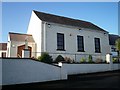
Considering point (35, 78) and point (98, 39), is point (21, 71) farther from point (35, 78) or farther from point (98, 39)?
point (98, 39)

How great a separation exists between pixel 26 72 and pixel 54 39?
8.44 metres

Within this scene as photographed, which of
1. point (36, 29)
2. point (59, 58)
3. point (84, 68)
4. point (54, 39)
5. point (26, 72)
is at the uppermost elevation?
point (36, 29)

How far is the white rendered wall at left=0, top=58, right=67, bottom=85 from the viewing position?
35.8 ft

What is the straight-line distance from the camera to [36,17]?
66.6 feet

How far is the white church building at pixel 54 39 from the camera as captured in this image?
18906 mm

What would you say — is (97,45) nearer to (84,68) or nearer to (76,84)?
(84,68)

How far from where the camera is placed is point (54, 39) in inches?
765

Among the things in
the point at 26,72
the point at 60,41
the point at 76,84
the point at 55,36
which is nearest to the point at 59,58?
the point at 60,41

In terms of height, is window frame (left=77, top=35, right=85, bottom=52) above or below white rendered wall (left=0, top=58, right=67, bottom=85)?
above

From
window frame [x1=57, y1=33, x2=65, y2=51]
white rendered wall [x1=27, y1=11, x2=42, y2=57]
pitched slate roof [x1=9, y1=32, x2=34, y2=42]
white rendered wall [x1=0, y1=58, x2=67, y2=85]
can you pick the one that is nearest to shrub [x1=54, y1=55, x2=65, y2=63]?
window frame [x1=57, y1=33, x2=65, y2=51]

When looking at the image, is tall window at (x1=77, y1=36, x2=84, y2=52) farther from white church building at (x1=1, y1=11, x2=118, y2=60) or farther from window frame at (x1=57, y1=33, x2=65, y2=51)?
window frame at (x1=57, y1=33, x2=65, y2=51)

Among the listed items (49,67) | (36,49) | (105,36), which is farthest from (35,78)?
(105,36)

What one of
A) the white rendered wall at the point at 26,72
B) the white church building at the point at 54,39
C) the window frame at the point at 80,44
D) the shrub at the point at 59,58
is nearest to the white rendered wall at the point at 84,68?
the white rendered wall at the point at 26,72

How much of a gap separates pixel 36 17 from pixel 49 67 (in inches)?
369
